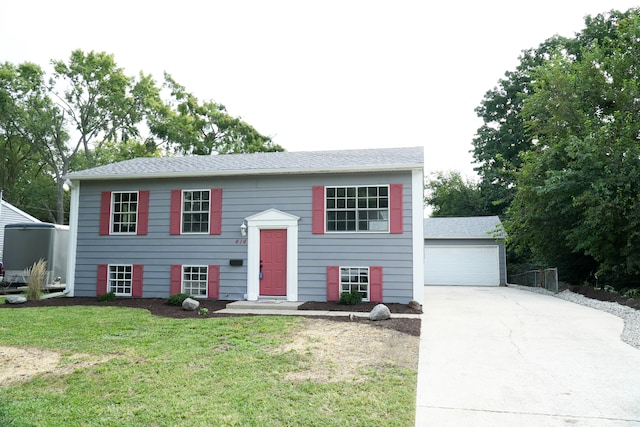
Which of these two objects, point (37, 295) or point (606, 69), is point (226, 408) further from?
point (606, 69)

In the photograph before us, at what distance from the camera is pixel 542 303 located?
11.6 m

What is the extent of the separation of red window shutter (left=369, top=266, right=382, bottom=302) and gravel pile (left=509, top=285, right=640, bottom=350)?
481 centimetres

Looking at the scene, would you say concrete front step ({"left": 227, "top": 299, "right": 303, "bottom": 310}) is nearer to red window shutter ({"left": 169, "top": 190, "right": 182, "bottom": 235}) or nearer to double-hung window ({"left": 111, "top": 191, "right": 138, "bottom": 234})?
red window shutter ({"left": 169, "top": 190, "right": 182, "bottom": 235})

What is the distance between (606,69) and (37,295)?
17844mm

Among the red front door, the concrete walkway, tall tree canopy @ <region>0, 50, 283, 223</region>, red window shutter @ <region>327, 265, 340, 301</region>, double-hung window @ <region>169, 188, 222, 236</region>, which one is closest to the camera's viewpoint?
the concrete walkway

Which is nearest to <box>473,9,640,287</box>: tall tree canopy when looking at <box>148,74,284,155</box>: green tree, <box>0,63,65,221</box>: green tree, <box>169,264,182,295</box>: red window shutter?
<box>169,264,182,295</box>: red window shutter

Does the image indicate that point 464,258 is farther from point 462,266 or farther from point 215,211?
point 215,211

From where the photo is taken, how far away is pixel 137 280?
1181cm

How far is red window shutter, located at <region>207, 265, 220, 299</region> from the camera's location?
1131 centimetres

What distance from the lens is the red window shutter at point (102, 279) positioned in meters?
11.9

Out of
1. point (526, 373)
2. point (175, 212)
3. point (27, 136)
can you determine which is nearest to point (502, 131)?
point (175, 212)

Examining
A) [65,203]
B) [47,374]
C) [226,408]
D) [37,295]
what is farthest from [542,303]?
[65,203]

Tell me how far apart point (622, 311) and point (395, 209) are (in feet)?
17.6

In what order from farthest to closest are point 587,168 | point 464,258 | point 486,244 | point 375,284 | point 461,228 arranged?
point 461,228, point 464,258, point 486,244, point 587,168, point 375,284
